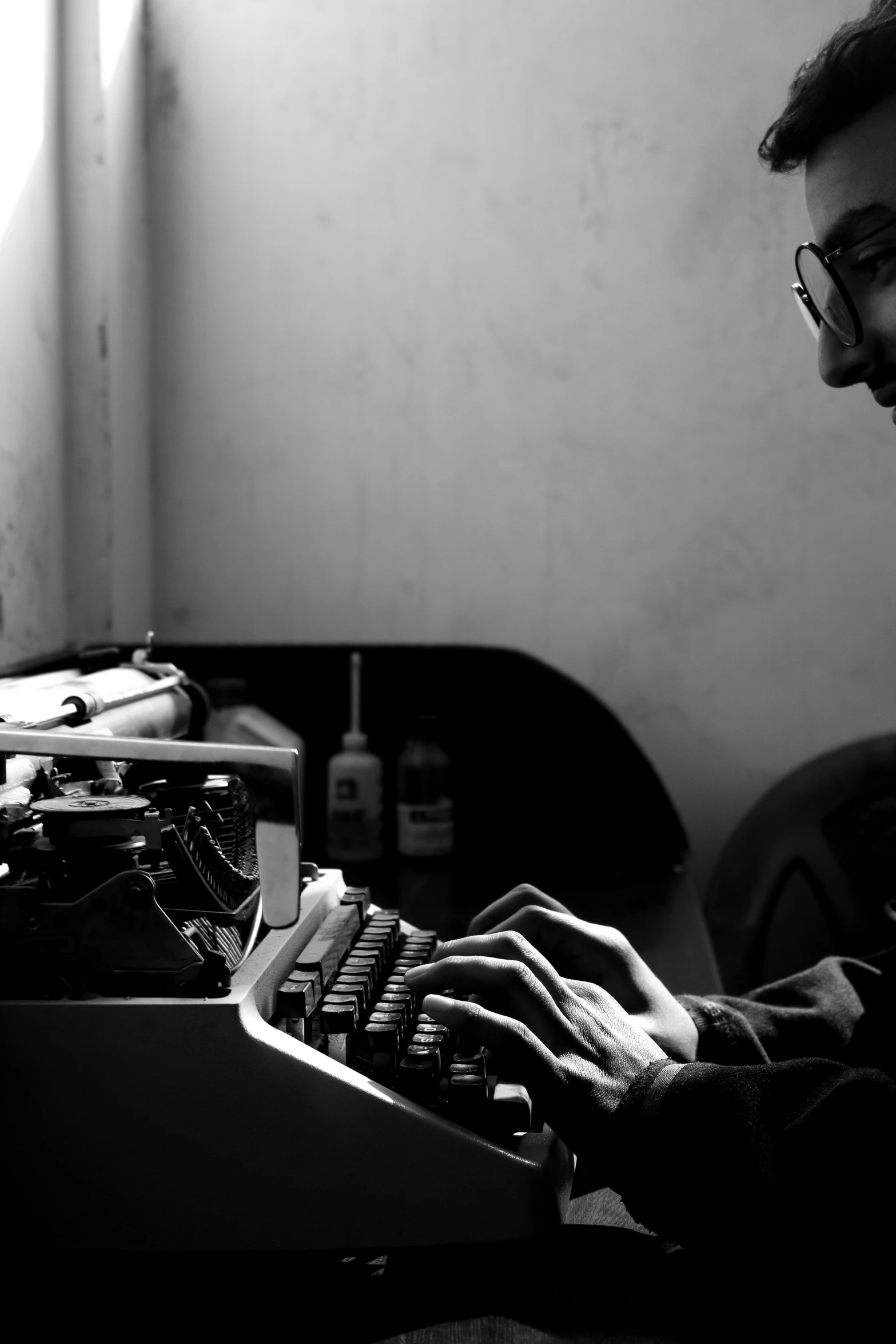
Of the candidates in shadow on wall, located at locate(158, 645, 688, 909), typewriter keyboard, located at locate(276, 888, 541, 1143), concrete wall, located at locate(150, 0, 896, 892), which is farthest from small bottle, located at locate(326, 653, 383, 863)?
typewriter keyboard, located at locate(276, 888, 541, 1143)

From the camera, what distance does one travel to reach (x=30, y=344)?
1.94 meters

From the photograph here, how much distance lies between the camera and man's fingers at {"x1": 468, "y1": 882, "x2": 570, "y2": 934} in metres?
1.16

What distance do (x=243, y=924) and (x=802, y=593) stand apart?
161 cm

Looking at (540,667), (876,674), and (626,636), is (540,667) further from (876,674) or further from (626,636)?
(876,674)

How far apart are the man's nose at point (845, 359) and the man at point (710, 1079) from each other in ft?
0.17

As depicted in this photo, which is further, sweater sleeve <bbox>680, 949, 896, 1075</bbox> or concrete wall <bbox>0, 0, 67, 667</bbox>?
concrete wall <bbox>0, 0, 67, 667</bbox>

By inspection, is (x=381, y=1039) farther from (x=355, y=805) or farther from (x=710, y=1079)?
(x=355, y=805)

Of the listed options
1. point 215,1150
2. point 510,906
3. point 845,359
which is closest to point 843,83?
point 845,359

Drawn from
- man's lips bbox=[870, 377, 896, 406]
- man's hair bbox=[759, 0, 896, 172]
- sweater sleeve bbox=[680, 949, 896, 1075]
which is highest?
man's hair bbox=[759, 0, 896, 172]

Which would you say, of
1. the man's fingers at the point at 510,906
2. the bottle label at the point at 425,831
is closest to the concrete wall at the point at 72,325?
the bottle label at the point at 425,831

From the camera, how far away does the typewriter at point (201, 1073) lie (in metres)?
0.82

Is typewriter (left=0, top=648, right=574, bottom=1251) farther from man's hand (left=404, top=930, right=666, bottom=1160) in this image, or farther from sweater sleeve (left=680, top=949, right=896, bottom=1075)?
sweater sleeve (left=680, top=949, right=896, bottom=1075)

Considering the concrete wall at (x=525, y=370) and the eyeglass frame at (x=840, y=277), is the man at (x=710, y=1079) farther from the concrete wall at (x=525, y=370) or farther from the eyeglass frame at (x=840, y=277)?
the concrete wall at (x=525, y=370)

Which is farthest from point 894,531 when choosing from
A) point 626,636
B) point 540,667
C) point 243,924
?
point 243,924
